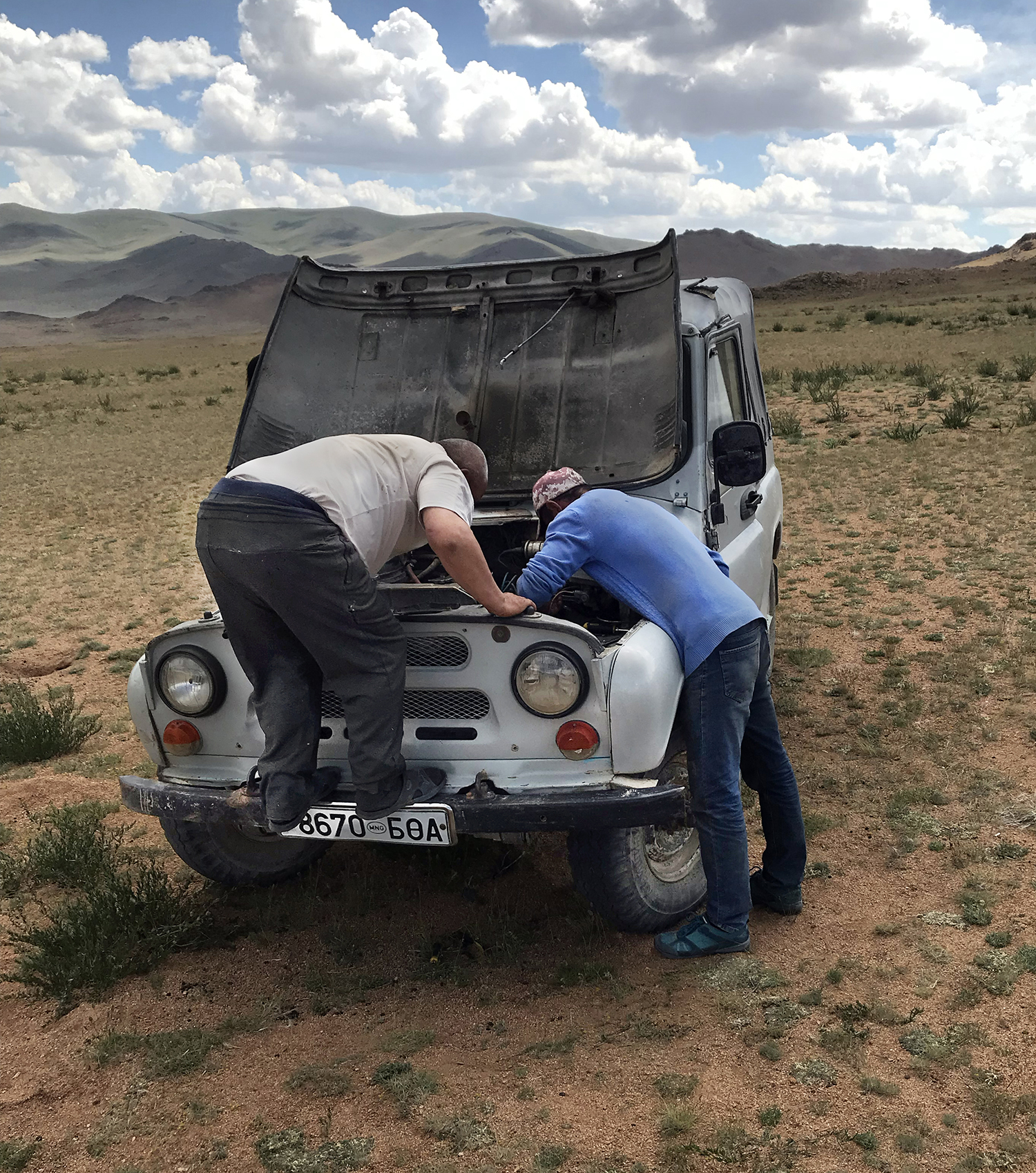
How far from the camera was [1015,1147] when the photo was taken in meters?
2.79

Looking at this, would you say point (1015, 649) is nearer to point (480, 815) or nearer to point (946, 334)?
point (480, 815)

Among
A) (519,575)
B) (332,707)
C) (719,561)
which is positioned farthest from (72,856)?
(719,561)

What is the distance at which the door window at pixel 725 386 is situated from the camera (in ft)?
16.5

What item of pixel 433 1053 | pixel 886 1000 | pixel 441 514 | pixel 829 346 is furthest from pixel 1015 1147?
pixel 829 346

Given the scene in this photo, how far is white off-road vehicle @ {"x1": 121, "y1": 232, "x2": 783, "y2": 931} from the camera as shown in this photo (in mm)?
3539

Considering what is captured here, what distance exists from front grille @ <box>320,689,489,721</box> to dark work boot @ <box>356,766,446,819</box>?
20cm

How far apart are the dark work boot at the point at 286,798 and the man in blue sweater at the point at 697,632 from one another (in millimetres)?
939

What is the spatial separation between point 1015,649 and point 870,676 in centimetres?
87

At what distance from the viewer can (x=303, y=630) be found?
10.9ft

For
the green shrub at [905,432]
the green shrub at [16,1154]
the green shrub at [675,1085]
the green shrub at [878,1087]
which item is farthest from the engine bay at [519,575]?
the green shrub at [905,432]

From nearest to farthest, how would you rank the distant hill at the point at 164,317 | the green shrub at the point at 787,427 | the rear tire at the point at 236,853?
1. the rear tire at the point at 236,853
2. the green shrub at the point at 787,427
3. the distant hill at the point at 164,317

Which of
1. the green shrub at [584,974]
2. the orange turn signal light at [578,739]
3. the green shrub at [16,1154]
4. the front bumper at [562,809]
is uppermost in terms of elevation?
the orange turn signal light at [578,739]

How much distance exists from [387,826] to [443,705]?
0.44m

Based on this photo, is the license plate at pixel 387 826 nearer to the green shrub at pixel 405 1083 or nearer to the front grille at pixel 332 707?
the front grille at pixel 332 707
